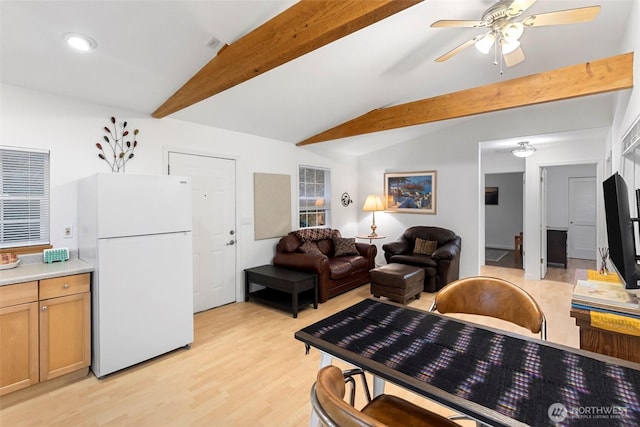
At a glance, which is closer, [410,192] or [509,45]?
[509,45]

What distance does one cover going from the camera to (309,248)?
4586mm


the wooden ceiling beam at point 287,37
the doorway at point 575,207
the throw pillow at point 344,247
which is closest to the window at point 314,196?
the throw pillow at point 344,247

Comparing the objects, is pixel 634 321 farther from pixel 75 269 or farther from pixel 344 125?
pixel 344 125

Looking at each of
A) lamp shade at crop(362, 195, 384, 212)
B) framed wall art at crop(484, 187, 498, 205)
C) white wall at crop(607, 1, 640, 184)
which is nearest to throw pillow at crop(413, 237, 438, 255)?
lamp shade at crop(362, 195, 384, 212)

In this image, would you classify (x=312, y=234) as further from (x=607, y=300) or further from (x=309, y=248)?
(x=607, y=300)

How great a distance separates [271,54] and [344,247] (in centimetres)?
345

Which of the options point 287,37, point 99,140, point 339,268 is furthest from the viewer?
point 339,268

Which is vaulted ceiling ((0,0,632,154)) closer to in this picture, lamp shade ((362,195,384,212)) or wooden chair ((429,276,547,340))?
wooden chair ((429,276,547,340))

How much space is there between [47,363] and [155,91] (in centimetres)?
240

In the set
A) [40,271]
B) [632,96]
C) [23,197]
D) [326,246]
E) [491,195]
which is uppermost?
[632,96]

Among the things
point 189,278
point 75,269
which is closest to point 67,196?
point 75,269

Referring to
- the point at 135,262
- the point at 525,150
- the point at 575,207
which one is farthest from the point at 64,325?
the point at 575,207

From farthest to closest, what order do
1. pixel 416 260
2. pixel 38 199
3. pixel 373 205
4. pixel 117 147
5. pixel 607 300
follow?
pixel 373 205 → pixel 416 260 → pixel 117 147 → pixel 38 199 → pixel 607 300

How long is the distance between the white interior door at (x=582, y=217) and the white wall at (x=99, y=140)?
635cm
